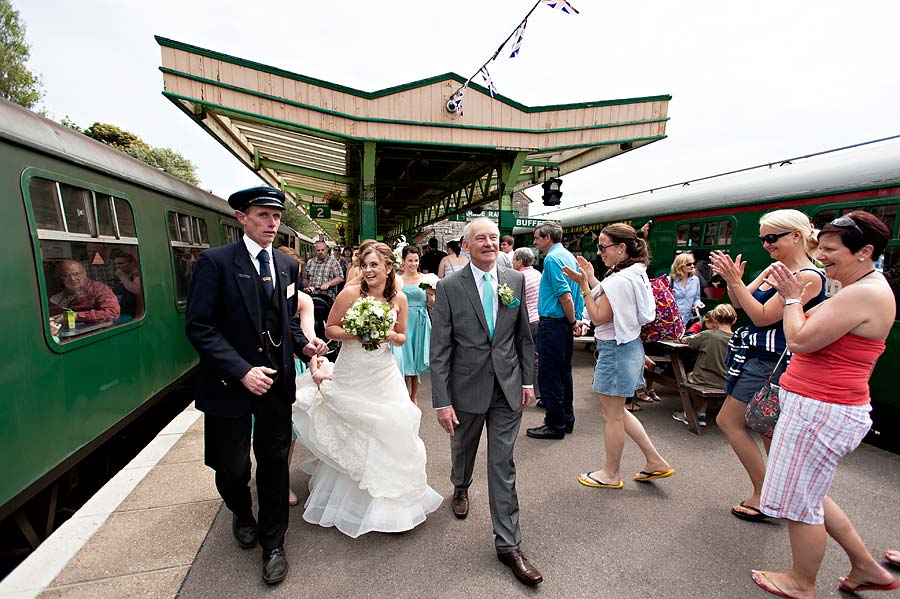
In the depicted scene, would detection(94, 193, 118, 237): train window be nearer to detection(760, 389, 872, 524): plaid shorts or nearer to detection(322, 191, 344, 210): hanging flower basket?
detection(760, 389, 872, 524): plaid shorts

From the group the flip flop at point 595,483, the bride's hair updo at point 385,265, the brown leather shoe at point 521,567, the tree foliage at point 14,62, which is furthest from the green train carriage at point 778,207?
the tree foliage at point 14,62

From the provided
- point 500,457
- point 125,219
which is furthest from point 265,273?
point 125,219

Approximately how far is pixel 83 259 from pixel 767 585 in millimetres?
5258

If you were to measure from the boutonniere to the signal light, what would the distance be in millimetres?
8144

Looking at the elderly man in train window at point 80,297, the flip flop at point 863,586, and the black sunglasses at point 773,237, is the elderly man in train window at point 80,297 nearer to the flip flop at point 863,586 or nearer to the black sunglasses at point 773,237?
the black sunglasses at point 773,237

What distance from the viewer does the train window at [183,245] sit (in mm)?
5262

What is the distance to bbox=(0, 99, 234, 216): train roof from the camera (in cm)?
274

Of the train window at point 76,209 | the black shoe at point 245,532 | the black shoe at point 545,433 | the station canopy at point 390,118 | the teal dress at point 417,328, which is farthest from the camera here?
the station canopy at point 390,118

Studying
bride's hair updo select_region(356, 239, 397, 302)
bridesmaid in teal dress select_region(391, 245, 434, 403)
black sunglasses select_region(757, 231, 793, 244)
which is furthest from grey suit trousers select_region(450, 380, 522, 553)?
bridesmaid in teal dress select_region(391, 245, 434, 403)

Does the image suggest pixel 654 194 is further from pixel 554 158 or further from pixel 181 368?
pixel 181 368

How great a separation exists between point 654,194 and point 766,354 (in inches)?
332

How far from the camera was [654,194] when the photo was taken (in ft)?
33.6

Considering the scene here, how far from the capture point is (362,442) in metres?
2.92

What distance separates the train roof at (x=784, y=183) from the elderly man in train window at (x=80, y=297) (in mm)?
8937
